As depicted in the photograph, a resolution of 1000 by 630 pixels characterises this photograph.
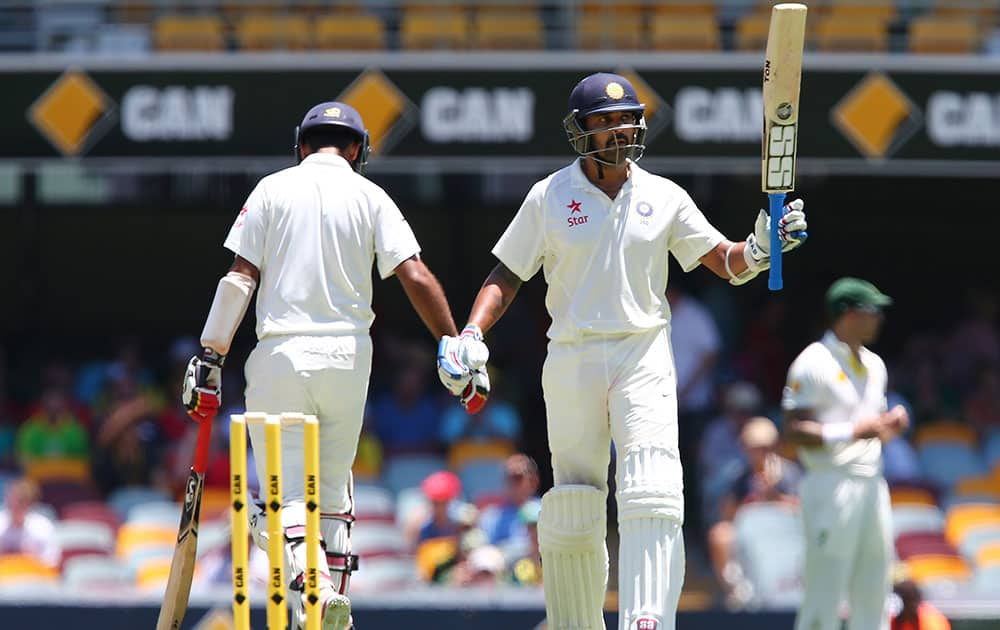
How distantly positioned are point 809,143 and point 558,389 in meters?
5.64

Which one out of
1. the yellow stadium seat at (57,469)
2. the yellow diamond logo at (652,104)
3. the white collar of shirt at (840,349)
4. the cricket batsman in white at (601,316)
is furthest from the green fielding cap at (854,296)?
the yellow stadium seat at (57,469)

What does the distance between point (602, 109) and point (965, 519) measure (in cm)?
537

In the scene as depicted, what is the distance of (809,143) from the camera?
34.6 ft

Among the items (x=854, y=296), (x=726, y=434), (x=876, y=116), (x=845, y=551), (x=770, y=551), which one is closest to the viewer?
(x=845, y=551)

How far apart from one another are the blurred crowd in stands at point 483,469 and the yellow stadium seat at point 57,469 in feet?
0.04

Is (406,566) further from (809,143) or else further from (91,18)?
(91,18)

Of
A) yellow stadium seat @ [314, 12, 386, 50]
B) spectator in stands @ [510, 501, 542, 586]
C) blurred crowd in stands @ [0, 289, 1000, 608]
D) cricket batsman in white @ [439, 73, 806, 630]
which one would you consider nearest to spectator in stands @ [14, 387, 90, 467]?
blurred crowd in stands @ [0, 289, 1000, 608]

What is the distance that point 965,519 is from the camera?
Answer: 385 inches

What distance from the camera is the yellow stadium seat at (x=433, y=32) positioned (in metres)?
11.1

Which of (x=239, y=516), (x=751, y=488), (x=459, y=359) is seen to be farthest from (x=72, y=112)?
(x=239, y=516)

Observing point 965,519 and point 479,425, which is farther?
point 479,425

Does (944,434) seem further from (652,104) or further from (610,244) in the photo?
(610,244)

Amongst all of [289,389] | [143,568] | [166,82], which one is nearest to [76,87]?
A: [166,82]

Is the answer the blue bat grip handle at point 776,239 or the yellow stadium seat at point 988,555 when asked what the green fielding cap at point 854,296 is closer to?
the blue bat grip handle at point 776,239
